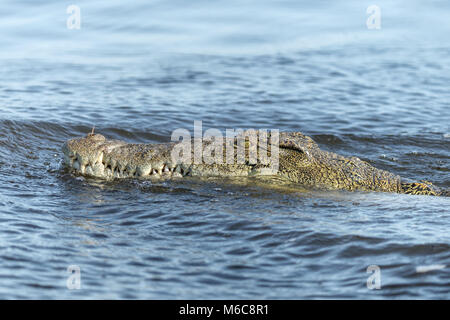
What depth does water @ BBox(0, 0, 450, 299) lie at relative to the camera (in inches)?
179

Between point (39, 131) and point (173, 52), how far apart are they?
647 cm

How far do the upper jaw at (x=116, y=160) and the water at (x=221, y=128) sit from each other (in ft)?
0.44

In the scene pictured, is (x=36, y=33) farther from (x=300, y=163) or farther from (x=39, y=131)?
(x=300, y=163)

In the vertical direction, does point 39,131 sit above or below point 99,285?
above

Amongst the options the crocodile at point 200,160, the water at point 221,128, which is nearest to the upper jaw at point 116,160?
the crocodile at point 200,160

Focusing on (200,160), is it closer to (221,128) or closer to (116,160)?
(116,160)

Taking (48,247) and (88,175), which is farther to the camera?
(88,175)

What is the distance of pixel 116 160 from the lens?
20.9 ft

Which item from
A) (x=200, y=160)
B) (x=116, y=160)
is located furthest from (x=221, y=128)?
(x=116, y=160)

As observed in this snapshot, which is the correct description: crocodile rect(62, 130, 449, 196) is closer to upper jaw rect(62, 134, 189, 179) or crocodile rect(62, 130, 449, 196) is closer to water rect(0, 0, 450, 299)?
upper jaw rect(62, 134, 189, 179)

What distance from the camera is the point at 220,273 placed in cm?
452

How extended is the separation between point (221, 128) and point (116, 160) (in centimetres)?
387

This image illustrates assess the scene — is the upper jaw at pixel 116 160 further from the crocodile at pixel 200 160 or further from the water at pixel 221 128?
the water at pixel 221 128
